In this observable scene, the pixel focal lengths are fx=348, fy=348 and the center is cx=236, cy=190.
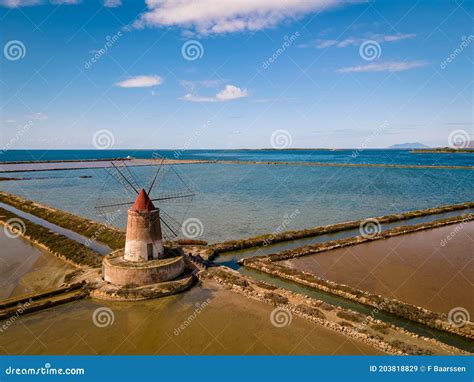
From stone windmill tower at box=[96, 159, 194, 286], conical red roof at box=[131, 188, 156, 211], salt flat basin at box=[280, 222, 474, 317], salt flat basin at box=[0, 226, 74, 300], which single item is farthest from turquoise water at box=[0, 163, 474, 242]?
conical red roof at box=[131, 188, 156, 211]

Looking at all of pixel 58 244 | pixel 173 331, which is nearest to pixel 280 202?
pixel 58 244

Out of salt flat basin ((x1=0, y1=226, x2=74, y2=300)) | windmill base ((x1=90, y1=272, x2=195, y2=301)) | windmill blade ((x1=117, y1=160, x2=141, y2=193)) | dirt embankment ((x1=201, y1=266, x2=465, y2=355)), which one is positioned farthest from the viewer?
windmill blade ((x1=117, y1=160, x2=141, y2=193))

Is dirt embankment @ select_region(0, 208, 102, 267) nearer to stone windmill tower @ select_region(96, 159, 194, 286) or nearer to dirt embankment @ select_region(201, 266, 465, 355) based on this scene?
stone windmill tower @ select_region(96, 159, 194, 286)

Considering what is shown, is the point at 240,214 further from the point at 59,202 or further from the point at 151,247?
the point at 59,202

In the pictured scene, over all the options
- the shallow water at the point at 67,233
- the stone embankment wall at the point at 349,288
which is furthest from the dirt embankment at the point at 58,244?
the stone embankment wall at the point at 349,288

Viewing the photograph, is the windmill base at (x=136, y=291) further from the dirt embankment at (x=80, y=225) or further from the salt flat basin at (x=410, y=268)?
the dirt embankment at (x=80, y=225)

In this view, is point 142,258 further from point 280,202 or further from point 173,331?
point 280,202
